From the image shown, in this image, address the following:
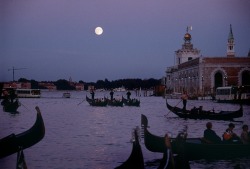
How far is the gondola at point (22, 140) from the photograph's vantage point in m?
8.05

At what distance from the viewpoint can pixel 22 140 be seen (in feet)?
29.1

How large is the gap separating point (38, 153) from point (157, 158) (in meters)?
2.53

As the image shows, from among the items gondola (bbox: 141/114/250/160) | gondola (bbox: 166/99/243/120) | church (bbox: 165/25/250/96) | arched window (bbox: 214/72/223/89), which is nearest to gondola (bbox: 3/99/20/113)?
gondola (bbox: 166/99/243/120)

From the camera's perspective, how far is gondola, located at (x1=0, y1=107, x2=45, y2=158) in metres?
8.05

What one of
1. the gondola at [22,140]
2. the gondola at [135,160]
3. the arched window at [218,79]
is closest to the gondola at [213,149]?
the gondola at [135,160]

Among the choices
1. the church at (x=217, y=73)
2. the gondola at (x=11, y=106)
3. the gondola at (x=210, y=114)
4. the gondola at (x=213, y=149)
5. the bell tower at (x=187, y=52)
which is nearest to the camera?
the gondola at (x=213, y=149)

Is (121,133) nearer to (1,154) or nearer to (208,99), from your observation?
(1,154)

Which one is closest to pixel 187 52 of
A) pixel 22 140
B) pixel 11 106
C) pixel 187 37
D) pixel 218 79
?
pixel 187 37

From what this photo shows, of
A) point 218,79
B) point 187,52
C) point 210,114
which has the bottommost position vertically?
point 210,114

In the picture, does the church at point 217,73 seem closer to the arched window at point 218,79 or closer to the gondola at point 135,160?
the arched window at point 218,79

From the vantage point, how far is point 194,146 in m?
8.23

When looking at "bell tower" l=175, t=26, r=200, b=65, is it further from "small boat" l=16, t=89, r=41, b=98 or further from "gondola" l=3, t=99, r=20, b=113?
"gondola" l=3, t=99, r=20, b=113

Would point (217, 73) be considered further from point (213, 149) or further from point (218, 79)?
point (213, 149)

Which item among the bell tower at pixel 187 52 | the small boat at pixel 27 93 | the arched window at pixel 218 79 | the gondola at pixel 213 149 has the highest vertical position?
the bell tower at pixel 187 52
